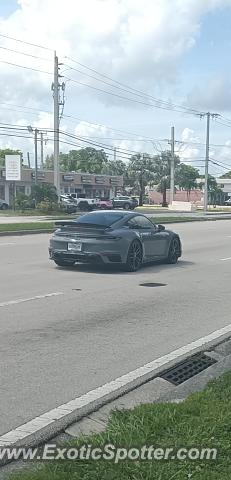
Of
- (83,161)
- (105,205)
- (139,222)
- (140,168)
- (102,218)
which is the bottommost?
(105,205)

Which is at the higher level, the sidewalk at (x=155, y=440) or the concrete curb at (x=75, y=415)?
the sidewalk at (x=155, y=440)

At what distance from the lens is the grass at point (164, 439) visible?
367cm

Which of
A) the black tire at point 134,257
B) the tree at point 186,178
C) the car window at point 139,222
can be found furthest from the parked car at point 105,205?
the tree at point 186,178

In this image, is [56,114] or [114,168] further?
[114,168]

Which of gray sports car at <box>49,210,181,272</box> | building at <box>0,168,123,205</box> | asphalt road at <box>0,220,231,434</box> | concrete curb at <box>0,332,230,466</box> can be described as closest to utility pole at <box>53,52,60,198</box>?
building at <box>0,168,123,205</box>

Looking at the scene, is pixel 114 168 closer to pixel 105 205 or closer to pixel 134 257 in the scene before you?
pixel 105 205

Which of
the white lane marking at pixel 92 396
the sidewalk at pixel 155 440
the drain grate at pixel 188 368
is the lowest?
the drain grate at pixel 188 368

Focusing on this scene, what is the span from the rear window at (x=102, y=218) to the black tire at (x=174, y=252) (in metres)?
1.89

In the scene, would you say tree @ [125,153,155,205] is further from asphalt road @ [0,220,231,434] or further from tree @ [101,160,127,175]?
asphalt road @ [0,220,231,434]

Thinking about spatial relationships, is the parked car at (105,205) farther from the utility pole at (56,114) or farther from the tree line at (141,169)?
the tree line at (141,169)

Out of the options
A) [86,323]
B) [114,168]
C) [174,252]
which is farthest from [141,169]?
[86,323]

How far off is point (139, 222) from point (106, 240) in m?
1.64

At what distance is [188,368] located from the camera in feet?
21.9

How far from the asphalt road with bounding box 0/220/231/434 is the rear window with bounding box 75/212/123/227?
3.55 feet
